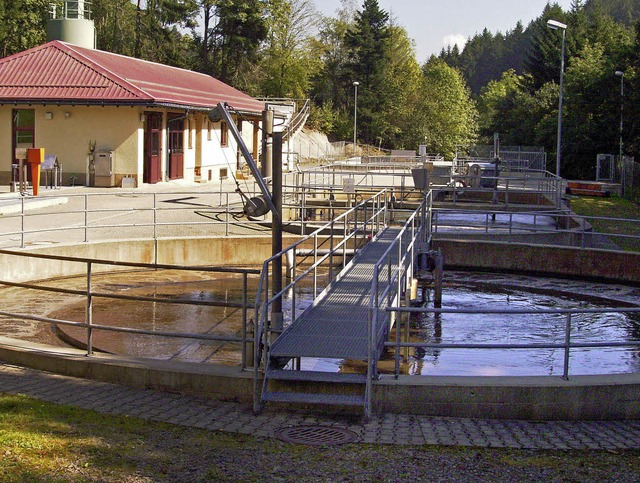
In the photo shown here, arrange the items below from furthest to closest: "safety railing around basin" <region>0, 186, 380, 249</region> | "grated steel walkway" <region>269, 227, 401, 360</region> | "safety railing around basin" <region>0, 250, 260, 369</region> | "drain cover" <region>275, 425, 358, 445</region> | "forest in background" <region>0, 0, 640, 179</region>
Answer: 1. "forest in background" <region>0, 0, 640, 179</region>
2. "safety railing around basin" <region>0, 186, 380, 249</region>
3. "grated steel walkway" <region>269, 227, 401, 360</region>
4. "safety railing around basin" <region>0, 250, 260, 369</region>
5. "drain cover" <region>275, 425, 358, 445</region>

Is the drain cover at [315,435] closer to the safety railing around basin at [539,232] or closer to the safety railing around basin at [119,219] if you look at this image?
the safety railing around basin at [119,219]

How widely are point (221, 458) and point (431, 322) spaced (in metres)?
10.0

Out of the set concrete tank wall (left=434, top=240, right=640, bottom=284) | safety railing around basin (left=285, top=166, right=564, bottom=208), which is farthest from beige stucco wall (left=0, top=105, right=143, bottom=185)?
concrete tank wall (left=434, top=240, right=640, bottom=284)

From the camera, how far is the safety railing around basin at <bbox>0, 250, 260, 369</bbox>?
10375 millimetres

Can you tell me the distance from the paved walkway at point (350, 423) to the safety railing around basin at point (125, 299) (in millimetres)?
737

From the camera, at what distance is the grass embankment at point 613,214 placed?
27984mm

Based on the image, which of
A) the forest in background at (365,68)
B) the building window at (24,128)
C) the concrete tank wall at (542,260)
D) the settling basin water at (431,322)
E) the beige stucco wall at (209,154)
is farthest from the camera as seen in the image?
the forest in background at (365,68)

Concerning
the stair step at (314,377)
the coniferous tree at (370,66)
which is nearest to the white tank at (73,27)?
the stair step at (314,377)

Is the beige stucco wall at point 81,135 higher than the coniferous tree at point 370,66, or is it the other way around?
the coniferous tree at point 370,66

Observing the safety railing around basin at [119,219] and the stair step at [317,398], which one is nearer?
the stair step at [317,398]

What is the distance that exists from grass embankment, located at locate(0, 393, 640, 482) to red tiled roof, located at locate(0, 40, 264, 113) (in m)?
28.0

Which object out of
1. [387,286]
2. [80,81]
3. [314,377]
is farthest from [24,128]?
[314,377]

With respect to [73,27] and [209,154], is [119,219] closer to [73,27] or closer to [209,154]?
[209,154]

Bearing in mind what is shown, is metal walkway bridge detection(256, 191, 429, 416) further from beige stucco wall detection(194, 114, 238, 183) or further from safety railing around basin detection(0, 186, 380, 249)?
beige stucco wall detection(194, 114, 238, 183)
